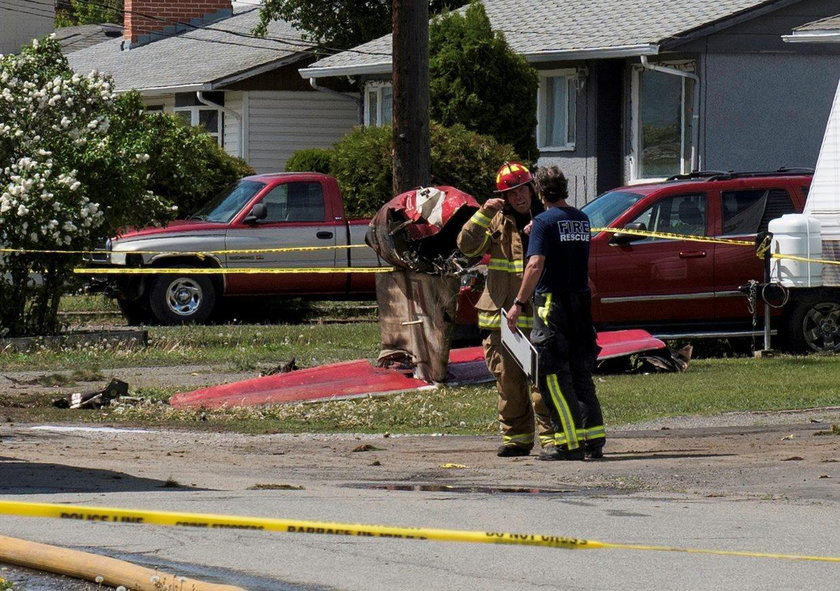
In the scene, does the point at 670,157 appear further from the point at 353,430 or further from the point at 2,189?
the point at 353,430

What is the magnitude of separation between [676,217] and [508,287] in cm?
649

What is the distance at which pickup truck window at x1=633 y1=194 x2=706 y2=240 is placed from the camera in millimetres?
15703

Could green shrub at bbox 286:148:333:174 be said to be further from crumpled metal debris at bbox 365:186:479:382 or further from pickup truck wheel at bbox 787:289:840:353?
crumpled metal debris at bbox 365:186:479:382

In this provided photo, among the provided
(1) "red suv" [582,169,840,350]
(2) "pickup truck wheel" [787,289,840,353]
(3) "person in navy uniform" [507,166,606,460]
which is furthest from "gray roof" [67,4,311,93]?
(3) "person in navy uniform" [507,166,606,460]

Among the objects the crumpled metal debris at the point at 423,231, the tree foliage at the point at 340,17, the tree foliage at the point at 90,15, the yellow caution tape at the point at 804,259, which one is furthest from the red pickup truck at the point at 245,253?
the tree foliage at the point at 90,15

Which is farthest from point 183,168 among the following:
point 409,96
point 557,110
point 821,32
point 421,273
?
point 421,273

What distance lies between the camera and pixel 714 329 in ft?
50.8

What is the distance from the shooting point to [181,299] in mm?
19297

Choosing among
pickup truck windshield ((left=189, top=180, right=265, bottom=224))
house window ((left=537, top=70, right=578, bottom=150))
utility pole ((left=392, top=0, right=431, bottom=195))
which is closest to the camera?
utility pole ((left=392, top=0, right=431, bottom=195))

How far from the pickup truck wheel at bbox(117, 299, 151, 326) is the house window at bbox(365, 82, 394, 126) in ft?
31.0

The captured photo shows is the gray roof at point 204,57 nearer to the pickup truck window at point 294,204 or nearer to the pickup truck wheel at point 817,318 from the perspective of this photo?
the pickup truck window at point 294,204

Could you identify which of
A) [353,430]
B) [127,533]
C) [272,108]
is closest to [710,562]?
[127,533]

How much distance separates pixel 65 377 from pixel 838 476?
782cm

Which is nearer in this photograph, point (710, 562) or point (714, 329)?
point (710, 562)
